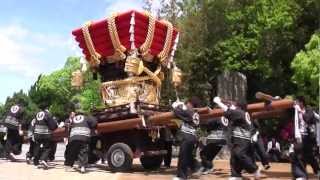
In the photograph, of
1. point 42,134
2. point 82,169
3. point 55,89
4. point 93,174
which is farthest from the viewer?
point 55,89

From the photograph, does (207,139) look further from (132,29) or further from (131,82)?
(132,29)

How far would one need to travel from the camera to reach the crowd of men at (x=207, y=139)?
12.0 metres

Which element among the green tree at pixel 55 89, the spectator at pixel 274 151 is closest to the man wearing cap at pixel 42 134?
the spectator at pixel 274 151

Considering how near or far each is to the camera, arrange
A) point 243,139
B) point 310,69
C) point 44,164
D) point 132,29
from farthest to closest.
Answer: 1. point 310,69
2. point 44,164
3. point 132,29
4. point 243,139

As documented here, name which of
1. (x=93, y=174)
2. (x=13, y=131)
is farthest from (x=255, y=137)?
(x=13, y=131)

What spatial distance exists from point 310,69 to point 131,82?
28.8ft

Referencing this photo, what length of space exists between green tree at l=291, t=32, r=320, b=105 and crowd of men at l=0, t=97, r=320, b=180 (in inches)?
303

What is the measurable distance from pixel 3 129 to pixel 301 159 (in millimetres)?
9426

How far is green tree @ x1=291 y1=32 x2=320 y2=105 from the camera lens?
2114 centimetres

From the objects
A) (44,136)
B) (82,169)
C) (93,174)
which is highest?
(44,136)

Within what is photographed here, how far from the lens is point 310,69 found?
21.4 metres

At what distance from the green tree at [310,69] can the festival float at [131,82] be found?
21.6 ft

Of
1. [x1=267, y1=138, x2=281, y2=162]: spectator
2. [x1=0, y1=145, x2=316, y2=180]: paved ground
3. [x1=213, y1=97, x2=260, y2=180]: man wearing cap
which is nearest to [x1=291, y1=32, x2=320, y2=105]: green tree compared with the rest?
[x1=267, y1=138, x2=281, y2=162]: spectator

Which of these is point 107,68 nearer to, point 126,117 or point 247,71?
point 126,117
